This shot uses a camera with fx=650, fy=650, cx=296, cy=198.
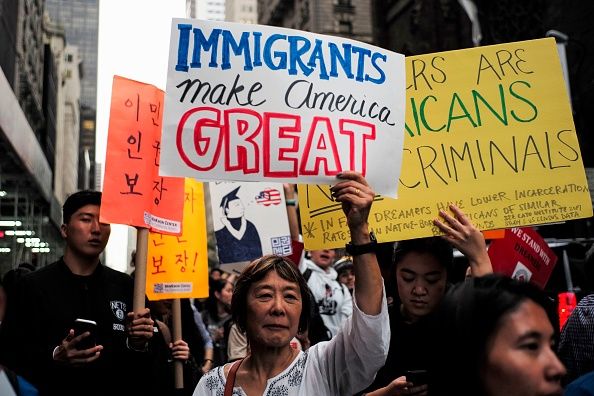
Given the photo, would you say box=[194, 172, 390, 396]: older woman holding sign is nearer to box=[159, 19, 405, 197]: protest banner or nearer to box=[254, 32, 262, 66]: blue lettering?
box=[159, 19, 405, 197]: protest banner

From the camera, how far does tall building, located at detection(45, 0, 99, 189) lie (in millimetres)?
138750

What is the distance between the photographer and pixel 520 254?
173 inches

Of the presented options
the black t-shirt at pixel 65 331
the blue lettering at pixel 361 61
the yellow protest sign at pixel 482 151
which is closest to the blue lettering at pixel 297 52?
the blue lettering at pixel 361 61

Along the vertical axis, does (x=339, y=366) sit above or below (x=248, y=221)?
below

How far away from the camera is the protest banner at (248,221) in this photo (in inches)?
258

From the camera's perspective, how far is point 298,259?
6.92m

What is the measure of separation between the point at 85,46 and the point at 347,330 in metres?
160


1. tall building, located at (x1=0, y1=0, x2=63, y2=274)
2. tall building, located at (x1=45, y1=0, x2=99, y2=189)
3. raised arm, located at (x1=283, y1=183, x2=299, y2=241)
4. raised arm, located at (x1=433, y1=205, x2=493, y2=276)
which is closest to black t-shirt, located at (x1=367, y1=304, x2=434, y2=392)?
raised arm, located at (x1=433, y1=205, x2=493, y2=276)

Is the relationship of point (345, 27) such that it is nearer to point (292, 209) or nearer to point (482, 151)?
point (292, 209)

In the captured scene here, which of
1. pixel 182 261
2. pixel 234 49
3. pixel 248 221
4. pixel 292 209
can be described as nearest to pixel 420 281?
pixel 234 49

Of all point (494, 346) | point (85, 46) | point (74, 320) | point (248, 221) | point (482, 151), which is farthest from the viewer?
point (85, 46)

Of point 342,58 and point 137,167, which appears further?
point 137,167

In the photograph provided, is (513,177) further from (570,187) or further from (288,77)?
(288,77)

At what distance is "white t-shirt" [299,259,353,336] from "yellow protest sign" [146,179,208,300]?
167 cm
